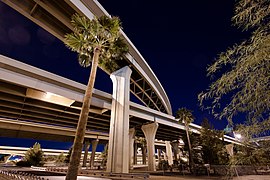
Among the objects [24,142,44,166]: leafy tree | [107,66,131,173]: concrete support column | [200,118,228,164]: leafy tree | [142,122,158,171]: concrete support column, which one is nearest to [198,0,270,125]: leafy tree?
[107,66,131,173]: concrete support column

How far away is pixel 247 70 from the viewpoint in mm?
2811

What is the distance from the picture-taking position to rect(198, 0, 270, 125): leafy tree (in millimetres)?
2734

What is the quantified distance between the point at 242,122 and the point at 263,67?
3.91ft

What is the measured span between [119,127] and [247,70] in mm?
18989

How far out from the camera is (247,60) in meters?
2.65

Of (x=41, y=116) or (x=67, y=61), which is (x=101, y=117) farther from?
(x=67, y=61)

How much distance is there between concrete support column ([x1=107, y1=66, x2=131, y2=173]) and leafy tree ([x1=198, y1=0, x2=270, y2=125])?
17921 mm

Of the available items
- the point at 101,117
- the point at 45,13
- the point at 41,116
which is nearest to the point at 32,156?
the point at 41,116

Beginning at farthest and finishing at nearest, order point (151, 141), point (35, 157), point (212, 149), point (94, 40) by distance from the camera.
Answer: point (35, 157) → point (151, 141) → point (212, 149) → point (94, 40)

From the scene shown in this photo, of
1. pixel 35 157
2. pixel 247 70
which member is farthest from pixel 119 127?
pixel 35 157

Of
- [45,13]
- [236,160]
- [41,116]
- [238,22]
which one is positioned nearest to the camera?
[238,22]

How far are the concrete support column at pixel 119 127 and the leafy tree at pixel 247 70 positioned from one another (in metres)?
17.9

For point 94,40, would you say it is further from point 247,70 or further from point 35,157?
point 35,157

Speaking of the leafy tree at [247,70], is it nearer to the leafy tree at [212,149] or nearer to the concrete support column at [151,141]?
the concrete support column at [151,141]
